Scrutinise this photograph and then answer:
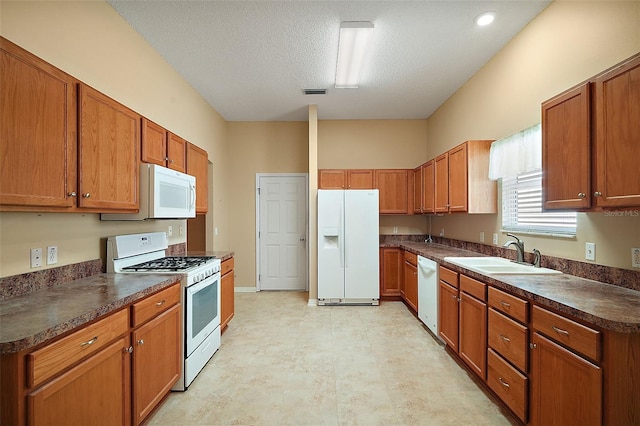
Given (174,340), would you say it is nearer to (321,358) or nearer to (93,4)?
(321,358)

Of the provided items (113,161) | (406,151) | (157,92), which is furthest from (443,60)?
(113,161)

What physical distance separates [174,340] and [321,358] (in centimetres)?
133

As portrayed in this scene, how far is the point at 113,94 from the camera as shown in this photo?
231 cm

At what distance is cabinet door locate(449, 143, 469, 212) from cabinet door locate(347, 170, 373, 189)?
160cm

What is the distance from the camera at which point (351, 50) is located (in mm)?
2920

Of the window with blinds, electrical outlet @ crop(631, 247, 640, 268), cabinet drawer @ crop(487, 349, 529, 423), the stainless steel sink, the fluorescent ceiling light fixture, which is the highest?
the fluorescent ceiling light fixture

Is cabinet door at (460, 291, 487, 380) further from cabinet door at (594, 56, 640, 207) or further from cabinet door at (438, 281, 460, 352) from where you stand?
cabinet door at (594, 56, 640, 207)

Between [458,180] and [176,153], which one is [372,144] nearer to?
[458,180]

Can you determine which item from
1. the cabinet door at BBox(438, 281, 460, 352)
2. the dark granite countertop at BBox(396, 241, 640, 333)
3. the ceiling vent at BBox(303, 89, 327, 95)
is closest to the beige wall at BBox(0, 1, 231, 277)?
the ceiling vent at BBox(303, 89, 327, 95)

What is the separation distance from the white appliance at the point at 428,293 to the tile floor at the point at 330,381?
0.17 meters

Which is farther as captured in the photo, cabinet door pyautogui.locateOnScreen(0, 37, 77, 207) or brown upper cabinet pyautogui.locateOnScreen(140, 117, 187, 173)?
brown upper cabinet pyautogui.locateOnScreen(140, 117, 187, 173)

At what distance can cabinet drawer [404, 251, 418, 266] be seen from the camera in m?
3.90

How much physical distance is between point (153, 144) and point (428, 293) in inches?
124

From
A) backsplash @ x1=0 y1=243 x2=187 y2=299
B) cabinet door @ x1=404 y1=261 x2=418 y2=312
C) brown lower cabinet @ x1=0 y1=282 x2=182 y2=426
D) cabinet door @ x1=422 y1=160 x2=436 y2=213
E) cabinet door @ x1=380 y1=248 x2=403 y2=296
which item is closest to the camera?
brown lower cabinet @ x1=0 y1=282 x2=182 y2=426
